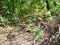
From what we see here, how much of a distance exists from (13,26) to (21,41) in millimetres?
1112

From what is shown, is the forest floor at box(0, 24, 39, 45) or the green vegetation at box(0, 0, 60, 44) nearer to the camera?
the forest floor at box(0, 24, 39, 45)

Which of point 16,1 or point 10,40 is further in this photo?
point 16,1

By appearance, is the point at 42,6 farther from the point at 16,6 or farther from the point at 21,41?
the point at 21,41

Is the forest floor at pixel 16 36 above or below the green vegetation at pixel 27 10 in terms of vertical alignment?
below

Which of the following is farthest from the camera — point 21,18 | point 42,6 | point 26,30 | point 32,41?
point 42,6

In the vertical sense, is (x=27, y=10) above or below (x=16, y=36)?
above

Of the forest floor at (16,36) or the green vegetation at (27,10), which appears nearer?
the forest floor at (16,36)

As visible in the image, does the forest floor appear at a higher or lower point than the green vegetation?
lower

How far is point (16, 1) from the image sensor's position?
6.83 meters

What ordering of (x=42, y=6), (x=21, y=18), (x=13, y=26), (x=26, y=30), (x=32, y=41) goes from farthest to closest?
(x=42, y=6) → (x=21, y=18) → (x=13, y=26) → (x=26, y=30) → (x=32, y=41)

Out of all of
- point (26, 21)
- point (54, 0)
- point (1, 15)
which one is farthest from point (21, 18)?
point (54, 0)

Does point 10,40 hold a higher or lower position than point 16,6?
lower

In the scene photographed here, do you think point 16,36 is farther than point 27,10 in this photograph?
No

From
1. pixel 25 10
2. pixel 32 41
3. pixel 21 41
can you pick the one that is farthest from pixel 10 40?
pixel 25 10
